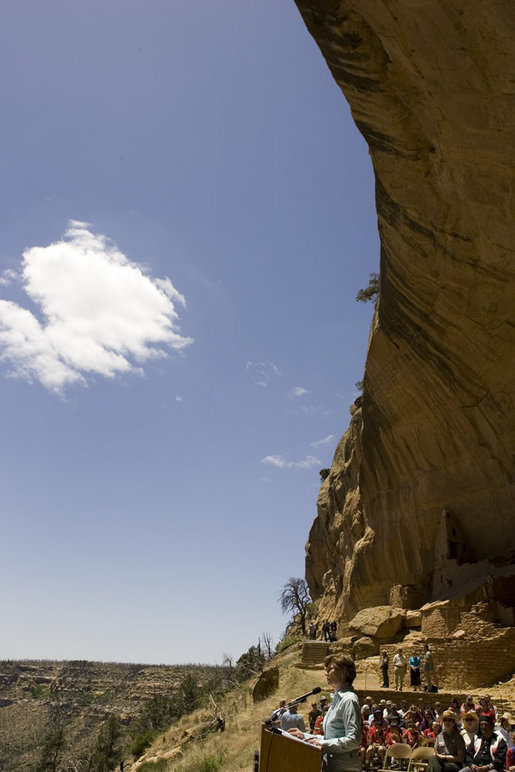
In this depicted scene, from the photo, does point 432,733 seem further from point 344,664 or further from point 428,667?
point 344,664

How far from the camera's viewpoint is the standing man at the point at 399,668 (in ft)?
45.0

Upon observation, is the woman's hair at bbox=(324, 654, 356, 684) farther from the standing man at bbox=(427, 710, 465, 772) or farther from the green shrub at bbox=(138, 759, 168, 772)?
the green shrub at bbox=(138, 759, 168, 772)

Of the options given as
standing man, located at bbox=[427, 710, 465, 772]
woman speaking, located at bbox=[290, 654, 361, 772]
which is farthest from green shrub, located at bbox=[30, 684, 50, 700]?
woman speaking, located at bbox=[290, 654, 361, 772]

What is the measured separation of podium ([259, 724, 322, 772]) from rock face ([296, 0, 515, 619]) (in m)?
10.0

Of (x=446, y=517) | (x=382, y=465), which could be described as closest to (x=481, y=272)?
(x=446, y=517)

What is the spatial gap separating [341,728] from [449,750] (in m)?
3.42

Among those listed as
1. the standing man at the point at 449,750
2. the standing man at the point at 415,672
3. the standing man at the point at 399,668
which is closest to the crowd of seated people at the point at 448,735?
the standing man at the point at 449,750

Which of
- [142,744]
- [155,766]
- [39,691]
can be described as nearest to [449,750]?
[155,766]

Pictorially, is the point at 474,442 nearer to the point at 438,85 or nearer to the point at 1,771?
the point at 438,85

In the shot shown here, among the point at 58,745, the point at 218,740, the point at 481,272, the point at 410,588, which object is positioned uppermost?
the point at 481,272

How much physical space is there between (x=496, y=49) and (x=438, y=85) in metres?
1.36

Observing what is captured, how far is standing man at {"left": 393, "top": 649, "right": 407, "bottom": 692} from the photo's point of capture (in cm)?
1373

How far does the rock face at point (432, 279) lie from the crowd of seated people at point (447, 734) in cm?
790

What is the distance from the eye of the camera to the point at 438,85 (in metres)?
10.6
